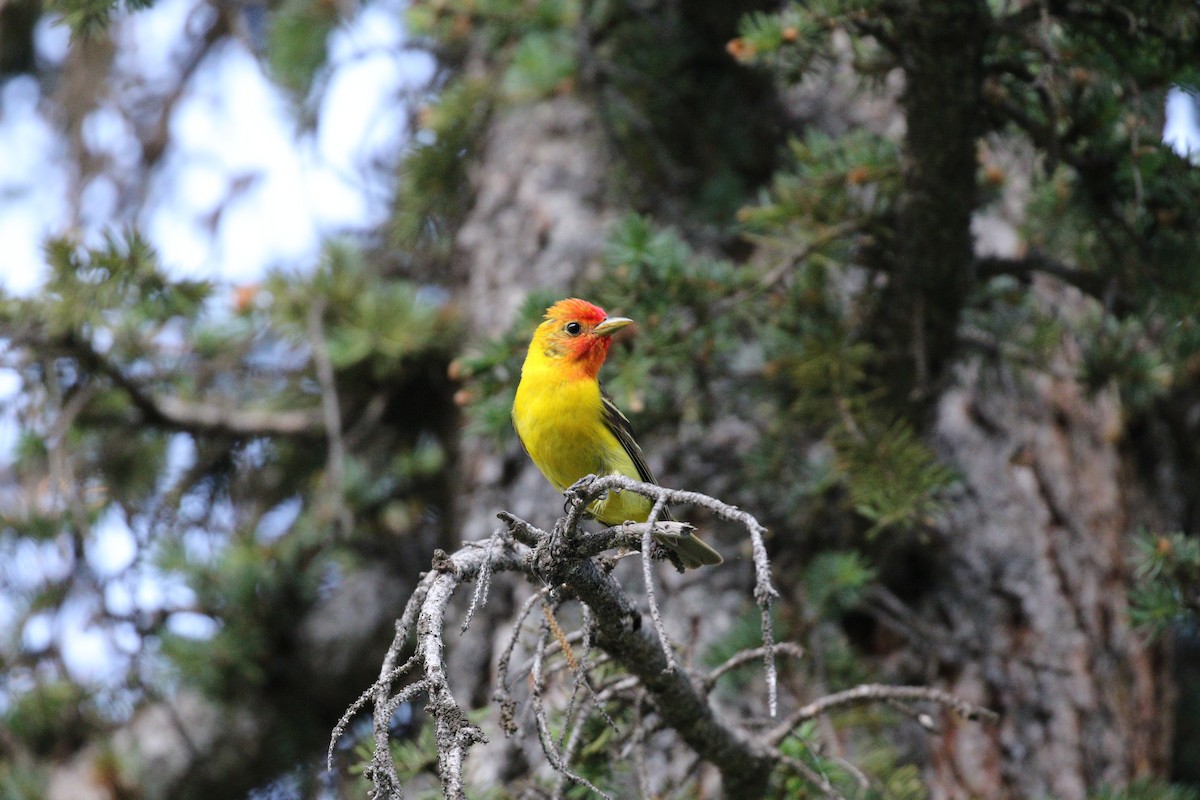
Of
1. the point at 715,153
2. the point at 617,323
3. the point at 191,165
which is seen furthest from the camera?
the point at 191,165

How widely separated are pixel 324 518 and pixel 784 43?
2.71 m

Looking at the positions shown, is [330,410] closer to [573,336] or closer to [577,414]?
[573,336]

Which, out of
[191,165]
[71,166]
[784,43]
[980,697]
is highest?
[191,165]

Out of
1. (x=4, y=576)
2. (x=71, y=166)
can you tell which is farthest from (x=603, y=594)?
(x=71, y=166)

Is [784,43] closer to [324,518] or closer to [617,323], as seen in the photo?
[617,323]

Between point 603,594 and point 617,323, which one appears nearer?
point 603,594

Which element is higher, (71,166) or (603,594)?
(71,166)

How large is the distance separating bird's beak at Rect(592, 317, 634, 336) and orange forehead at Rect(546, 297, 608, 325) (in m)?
0.06

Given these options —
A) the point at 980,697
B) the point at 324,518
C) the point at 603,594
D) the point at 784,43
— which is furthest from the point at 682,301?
the point at 324,518

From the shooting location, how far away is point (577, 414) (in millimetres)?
3141

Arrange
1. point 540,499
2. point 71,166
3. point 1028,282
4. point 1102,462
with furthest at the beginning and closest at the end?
1. point 71,166
2. point 1102,462
3. point 540,499
4. point 1028,282

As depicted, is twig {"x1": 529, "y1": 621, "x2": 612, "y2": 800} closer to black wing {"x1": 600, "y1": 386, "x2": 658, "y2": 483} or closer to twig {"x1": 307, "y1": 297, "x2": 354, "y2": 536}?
black wing {"x1": 600, "y1": 386, "x2": 658, "y2": 483}

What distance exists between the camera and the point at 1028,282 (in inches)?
136

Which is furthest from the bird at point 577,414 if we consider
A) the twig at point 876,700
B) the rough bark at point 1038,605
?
the rough bark at point 1038,605
